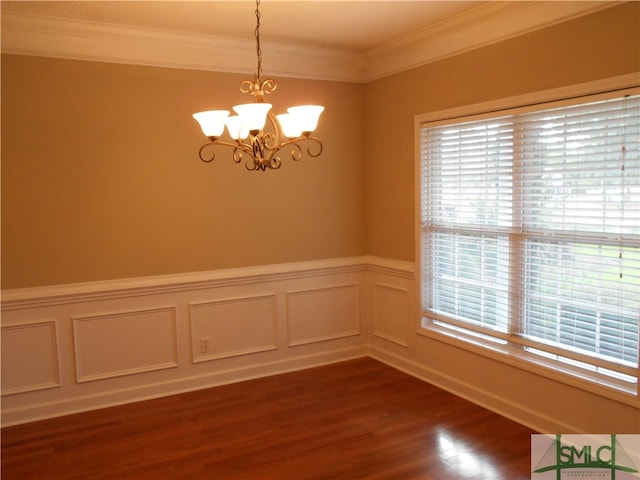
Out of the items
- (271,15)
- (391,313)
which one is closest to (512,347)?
(391,313)

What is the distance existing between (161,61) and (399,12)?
1706 mm

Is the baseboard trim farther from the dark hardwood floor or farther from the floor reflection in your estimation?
the floor reflection

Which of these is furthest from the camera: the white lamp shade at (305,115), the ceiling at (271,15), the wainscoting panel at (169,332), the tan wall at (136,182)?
the wainscoting panel at (169,332)

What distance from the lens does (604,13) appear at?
9.35 feet

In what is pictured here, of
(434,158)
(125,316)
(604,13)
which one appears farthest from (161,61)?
(604,13)

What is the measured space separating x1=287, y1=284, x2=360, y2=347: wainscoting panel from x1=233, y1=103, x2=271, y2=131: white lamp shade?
7.60 ft

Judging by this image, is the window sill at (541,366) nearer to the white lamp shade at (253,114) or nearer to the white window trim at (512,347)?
the white window trim at (512,347)

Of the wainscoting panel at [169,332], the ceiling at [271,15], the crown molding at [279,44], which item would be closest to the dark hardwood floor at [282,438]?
the wainscoting panel at [169,332]

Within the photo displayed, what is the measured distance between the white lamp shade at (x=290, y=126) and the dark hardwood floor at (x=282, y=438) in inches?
71.7

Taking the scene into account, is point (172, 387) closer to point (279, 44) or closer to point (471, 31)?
point (279, 44)

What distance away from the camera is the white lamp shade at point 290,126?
8.17 ft

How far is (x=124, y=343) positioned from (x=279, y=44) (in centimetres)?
253

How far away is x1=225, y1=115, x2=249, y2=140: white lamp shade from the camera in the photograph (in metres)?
2.50

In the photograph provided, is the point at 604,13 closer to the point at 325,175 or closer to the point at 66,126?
the point at 325,175
